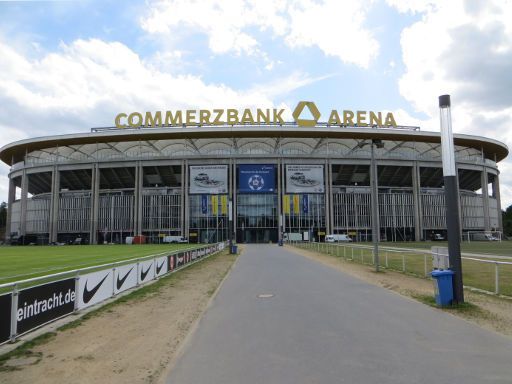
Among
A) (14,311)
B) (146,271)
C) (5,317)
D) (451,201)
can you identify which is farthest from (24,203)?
(451,201)

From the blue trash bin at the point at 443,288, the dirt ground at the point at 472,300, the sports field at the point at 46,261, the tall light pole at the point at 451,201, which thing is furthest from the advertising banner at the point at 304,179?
the blue trash bin at the point at 443,288

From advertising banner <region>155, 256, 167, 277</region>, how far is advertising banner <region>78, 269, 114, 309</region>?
6072 mm

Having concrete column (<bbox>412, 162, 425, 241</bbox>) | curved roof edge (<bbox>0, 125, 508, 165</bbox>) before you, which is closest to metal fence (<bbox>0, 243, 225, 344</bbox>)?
curved roof edge (<bbox>0, 125, 508, 165</bbox>)

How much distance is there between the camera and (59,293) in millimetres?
9648

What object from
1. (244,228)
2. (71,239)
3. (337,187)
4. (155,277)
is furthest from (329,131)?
(155,277)

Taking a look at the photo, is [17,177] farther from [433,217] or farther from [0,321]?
[0,321]

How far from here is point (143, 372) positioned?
19.1ft

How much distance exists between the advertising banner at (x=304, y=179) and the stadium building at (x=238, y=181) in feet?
1.68

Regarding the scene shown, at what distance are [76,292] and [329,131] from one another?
69.0 meters

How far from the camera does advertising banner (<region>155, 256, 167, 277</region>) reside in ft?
63.4

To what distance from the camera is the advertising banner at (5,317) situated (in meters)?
A: 7.27

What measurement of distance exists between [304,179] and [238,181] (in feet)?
42.9

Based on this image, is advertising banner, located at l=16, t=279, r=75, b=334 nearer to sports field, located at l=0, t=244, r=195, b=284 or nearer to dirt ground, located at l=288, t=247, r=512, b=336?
sports field, located at l=0, t=244, r=195, b=284

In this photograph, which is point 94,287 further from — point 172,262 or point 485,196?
point 485,196
